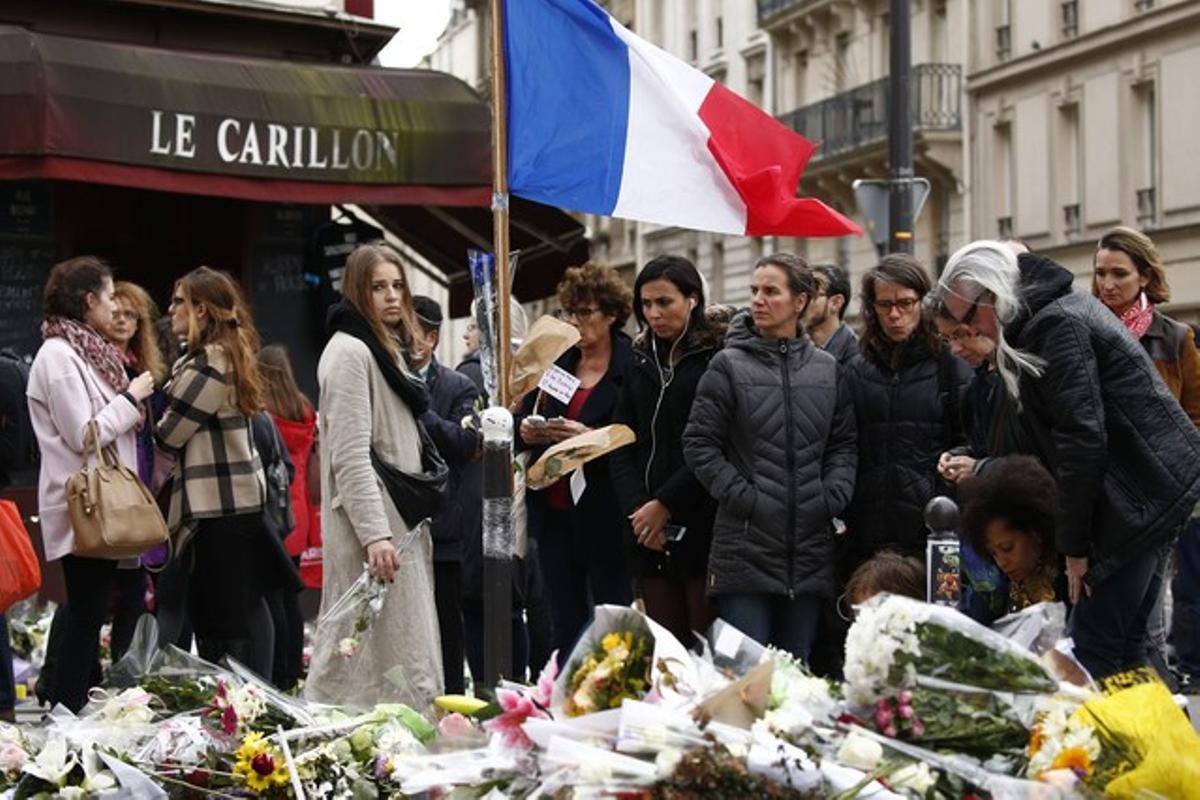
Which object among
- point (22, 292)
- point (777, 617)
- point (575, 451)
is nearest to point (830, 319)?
point (777, 617)

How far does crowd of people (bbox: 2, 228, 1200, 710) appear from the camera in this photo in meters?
6.91

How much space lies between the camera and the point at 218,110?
50.9ft

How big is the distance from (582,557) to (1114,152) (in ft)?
93.5

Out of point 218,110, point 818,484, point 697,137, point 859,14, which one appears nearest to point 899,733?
point 818,484

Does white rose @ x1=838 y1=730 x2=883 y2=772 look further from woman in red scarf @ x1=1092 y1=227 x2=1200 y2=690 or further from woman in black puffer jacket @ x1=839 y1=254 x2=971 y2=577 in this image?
woman in red scarf @ x1=1092 y1=227 x2=1200 y2=690

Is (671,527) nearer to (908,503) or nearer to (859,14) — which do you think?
(908,503)

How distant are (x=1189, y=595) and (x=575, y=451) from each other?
164 inches

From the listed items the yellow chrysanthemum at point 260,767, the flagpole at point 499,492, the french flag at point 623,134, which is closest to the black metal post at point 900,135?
the french flag at point 623,134

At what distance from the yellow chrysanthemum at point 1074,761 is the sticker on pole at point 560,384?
525cm

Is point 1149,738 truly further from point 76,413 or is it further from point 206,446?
point 76,413

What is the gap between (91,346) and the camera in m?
9.77

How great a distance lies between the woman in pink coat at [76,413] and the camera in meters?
9.41

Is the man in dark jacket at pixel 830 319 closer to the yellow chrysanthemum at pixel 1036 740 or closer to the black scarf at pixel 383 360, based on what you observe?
the black scarf at pixel 383 360

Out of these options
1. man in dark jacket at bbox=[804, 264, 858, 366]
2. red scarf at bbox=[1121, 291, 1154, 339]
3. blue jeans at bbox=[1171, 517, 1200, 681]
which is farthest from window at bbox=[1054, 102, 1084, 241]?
red scarf at bbox=[1121, 291, 1154, 339]
